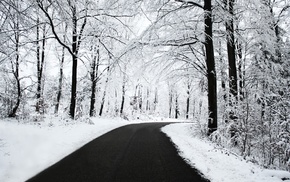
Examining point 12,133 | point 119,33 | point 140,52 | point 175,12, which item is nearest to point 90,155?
point 12,133

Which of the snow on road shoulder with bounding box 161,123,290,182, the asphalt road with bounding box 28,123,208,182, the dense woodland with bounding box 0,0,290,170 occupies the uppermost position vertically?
the dense woodland with bounding box 0,0,290,170

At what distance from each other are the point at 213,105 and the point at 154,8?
16.0 feet

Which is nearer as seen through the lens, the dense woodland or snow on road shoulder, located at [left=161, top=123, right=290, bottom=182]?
snow on road shoulder, located at [left=161, top=123, right=290, bottom=182]

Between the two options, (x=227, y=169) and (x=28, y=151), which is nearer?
(x=227, y=169)

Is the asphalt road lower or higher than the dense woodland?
lower

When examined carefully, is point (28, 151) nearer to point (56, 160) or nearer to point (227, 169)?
point (56, 160)

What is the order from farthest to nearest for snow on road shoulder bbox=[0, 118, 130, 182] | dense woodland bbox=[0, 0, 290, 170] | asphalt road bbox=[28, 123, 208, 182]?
dense woodland bbox=[0, 0, 290, 170] → snow on road shoulder bbox=[0, 118, 130, 182] → asphalt road bbox=[28, 123, 208, 182]

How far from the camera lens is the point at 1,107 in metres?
11.4

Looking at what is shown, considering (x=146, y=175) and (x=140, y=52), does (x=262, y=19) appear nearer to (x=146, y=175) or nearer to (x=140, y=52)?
(x=140, y=52)

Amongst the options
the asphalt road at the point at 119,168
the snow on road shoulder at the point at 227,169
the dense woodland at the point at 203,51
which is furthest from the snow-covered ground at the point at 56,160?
Answer: the dense woodland at the point at 203,51

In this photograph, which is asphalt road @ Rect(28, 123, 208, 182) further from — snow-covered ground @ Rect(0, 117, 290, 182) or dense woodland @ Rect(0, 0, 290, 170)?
dense woodland @ Rect(0, 0, 290, 170)

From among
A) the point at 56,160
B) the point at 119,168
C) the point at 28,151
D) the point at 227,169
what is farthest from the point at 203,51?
the point at 28,151

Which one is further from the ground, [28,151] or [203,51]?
[203,51]

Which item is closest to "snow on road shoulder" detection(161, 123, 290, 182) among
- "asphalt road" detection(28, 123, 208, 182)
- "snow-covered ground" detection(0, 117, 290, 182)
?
"snow-covered ground" detection(0, 117, 290, 182)
